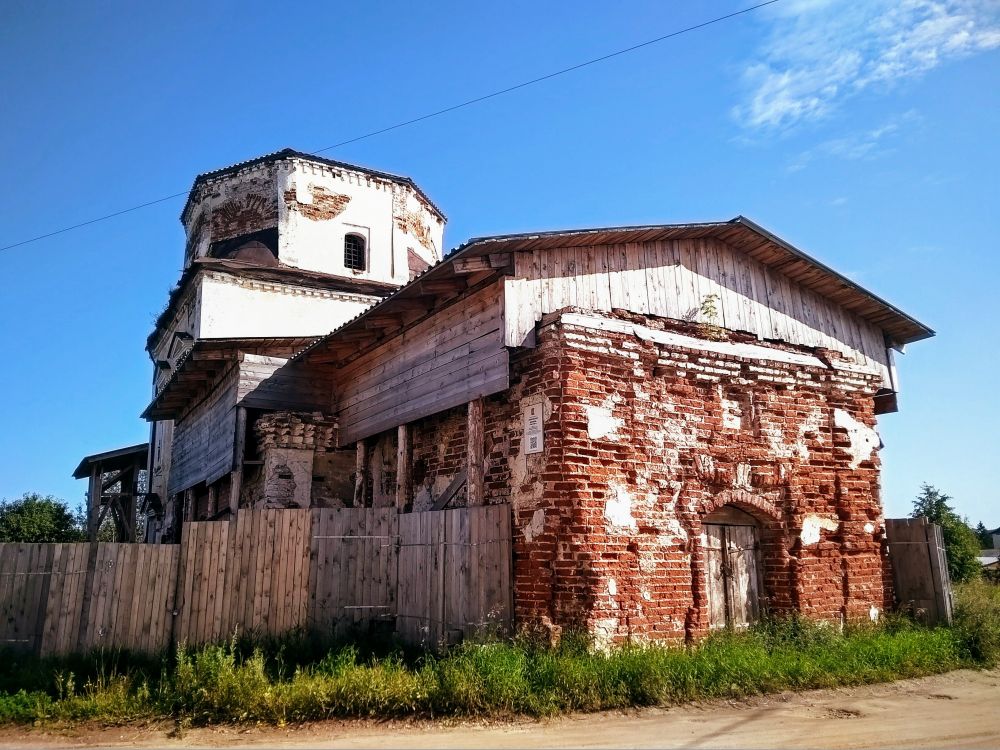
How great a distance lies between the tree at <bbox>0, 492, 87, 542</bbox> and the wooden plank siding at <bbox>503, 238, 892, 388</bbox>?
107 feet

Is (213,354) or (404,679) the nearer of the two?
(404,679)

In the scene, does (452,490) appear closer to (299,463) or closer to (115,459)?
(299,463)

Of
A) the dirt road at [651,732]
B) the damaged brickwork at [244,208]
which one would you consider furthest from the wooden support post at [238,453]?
the damaged brickwork at [244,208]

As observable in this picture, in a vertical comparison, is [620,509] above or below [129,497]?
below

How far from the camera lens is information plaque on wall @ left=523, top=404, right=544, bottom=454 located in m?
8.07

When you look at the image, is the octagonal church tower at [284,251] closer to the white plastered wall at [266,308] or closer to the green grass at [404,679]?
the white plastered wall at [266,308]

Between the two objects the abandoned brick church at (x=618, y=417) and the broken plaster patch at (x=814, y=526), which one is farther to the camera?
the broken plaster patch at (x=814, y=526)

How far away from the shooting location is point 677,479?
28.5ft

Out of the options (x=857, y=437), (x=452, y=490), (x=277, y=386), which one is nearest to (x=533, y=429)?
(x=452, y=490)

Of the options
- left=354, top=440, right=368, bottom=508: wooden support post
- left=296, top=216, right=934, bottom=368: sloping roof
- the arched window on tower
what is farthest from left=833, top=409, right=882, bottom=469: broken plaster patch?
the arched window on tower

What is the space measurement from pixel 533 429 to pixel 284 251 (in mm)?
13650

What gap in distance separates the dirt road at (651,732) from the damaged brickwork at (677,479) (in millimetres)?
1369

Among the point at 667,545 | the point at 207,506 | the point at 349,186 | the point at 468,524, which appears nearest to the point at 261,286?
the point at 349,186

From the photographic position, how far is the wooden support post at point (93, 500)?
1952 centimetres
